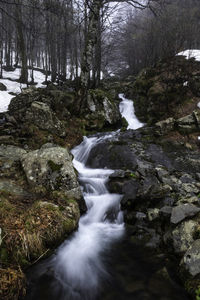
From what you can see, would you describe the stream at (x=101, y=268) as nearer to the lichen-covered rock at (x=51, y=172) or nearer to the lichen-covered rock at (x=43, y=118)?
the lichen-covered rock at (x=51, y=172)

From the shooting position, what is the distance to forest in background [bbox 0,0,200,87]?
12.8 metres

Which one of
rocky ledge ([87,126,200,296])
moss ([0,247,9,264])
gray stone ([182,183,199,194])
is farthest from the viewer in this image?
gray stone ([182,183,199,194])

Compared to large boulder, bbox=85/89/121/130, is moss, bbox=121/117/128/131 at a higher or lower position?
lower

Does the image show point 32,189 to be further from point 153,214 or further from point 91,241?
point 153,214

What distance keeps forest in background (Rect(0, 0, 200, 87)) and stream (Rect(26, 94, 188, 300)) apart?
18.0 feet

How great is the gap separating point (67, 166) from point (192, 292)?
3.66 m

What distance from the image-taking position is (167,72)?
14609mm

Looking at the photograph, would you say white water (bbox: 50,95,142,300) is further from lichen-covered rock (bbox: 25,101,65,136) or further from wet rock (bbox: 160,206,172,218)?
lichen-covered rock (bbox: 25,101,65,136)

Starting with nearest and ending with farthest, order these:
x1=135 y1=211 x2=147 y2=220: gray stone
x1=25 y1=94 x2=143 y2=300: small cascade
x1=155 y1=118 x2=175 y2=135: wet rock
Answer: x1=25 y1=94 x2=143 y2=300: small cascade < x1=135 y1=211 x2=147 y2=220: gray stone < x1=155 y1=118 x2=175 y2=135: wet rock

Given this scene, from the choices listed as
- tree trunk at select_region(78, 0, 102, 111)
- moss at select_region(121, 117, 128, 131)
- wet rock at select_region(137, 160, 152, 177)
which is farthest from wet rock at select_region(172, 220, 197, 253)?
tree trunk at select_region(78, 0, 102, 111)

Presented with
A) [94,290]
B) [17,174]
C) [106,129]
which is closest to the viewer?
[94,290]

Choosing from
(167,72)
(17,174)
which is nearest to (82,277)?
(17,174)

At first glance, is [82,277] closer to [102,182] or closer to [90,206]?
[90,206]

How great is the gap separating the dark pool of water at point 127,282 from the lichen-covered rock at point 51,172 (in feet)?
5.91
